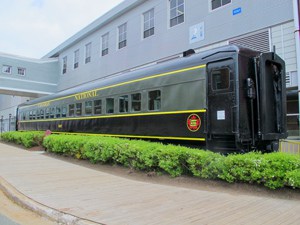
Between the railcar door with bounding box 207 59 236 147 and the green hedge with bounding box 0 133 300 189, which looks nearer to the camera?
the green hedge with bounding box 0 133 300 189

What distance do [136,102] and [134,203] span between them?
6.26 metres

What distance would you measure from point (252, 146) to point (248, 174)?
190 cm

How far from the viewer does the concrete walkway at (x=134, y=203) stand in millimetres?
4633

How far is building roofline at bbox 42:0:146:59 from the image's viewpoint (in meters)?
23.7

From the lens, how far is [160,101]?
10195 millimetres

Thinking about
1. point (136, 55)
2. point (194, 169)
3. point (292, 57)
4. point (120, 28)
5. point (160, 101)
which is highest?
point (120, 28)

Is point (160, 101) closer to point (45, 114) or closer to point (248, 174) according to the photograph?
point (248, 174)

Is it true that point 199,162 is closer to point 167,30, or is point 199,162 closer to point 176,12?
point 167,30

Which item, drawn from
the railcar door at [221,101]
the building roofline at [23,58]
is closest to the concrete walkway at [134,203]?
the railcar door at [221,101]

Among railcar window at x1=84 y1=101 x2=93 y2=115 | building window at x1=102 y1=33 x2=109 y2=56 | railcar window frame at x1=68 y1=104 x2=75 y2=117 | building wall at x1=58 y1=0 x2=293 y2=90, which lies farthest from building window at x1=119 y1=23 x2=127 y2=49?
railcar window at x1=84 y1=101 x2=93 y2=115

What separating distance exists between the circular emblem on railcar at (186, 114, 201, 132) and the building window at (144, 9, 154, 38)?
13959mm

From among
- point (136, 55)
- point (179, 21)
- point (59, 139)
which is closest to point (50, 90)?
point (136, 55)

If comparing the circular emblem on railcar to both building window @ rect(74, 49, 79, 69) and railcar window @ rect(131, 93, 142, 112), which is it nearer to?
railcar window @ rect(131, 93, 142, 112)

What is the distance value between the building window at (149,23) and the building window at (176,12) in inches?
84.7
